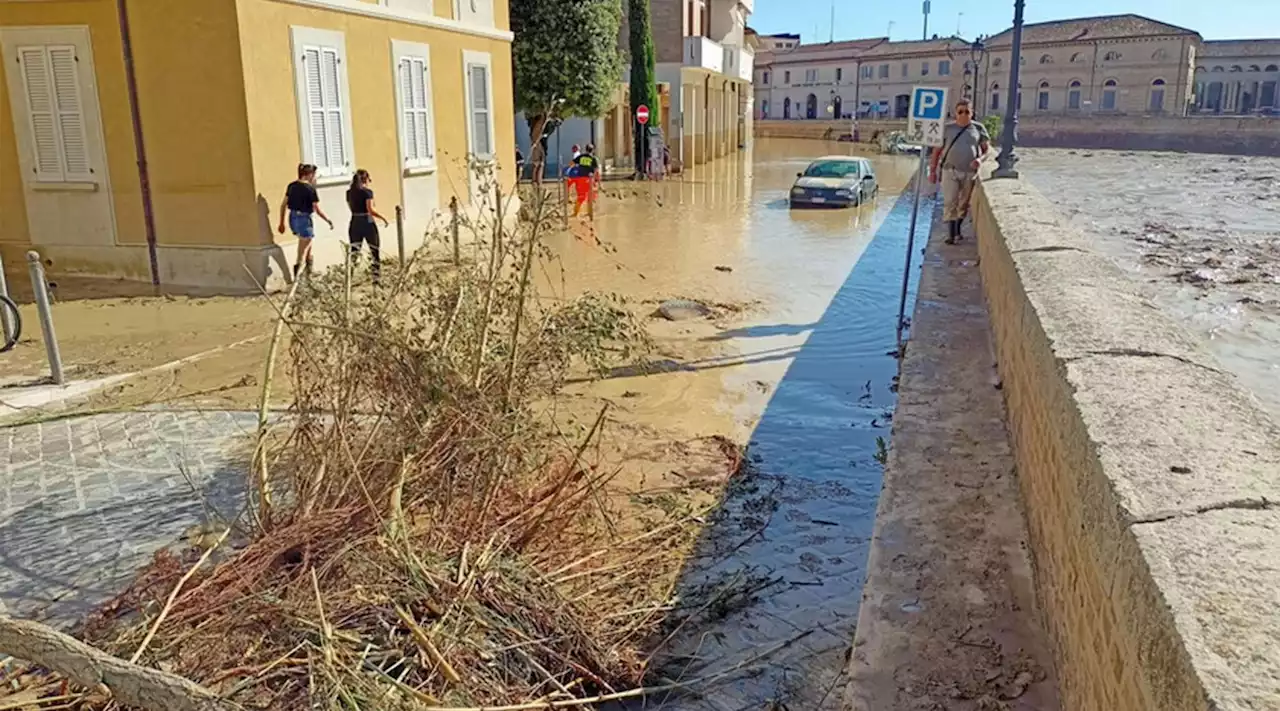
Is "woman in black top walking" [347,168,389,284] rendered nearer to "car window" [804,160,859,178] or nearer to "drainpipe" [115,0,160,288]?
"drainpipe" [115,0,160,288]

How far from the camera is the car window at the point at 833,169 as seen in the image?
85.0 feet

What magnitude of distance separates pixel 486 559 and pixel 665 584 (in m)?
1.24

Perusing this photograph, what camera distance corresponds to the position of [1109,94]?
79.8 metres

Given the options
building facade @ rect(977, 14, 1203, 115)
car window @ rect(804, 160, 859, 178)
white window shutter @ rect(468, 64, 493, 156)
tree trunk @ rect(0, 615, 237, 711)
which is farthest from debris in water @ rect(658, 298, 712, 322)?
building facade @ rect(977, 14, 1203, 115)

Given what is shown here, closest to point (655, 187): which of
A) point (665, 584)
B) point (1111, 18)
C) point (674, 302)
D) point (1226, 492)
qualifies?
point (674, 302)

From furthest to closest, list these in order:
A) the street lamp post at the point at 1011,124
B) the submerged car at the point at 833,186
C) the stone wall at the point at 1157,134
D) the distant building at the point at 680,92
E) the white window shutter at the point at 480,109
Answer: the stone wall at the point at 1157,134 < the distant building at the point at 680,92 < the submerged car at the point at 833,186 < the white window shutter at the point at 480,109 < the street lamp post at the point at 1011,124

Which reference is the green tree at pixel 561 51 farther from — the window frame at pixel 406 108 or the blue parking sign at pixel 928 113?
the blue parking sign at pixel 928 113

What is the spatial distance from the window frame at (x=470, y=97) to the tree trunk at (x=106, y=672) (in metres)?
13.6

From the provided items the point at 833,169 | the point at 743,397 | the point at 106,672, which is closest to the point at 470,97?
the point at 743,397

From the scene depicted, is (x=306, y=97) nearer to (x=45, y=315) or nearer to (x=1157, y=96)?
(x=45, y=315)

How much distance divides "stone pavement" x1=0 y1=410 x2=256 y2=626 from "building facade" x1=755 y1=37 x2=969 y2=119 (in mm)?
83719

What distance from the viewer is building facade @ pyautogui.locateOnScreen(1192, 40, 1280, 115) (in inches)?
3189

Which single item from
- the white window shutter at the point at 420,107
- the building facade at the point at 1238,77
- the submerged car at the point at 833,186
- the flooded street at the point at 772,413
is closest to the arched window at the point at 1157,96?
the building facade at the point at 1238,77

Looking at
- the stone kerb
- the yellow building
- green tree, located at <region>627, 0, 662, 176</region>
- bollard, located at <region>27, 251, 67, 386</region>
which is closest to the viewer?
the stone kerb
